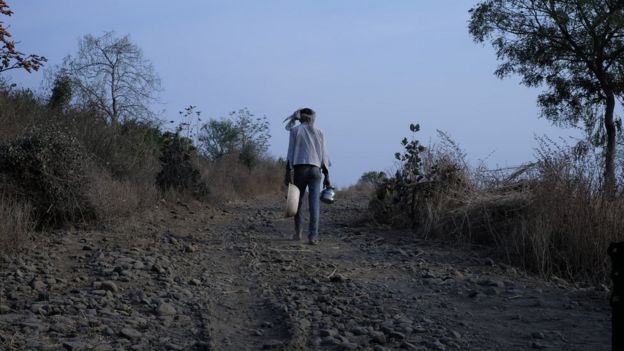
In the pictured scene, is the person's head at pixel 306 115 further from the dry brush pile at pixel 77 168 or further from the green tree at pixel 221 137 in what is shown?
the green tree at pixel 221 137

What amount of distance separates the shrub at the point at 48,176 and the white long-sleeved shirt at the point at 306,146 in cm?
299

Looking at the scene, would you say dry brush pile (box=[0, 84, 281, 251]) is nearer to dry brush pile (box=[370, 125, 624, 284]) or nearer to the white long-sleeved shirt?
the white long-sleeved shirt

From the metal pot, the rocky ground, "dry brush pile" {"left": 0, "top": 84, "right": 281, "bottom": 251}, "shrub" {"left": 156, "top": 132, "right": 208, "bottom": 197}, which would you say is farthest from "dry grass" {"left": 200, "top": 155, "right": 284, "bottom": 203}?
the rocky ground

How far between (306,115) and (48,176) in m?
3.76

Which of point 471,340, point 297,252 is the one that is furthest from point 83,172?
point 471,340

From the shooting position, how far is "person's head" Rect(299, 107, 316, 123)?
9.87m

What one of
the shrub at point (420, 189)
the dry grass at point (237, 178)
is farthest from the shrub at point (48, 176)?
the dry grass at point (237, 178)

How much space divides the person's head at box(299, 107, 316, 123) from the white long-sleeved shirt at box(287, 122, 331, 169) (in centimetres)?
8

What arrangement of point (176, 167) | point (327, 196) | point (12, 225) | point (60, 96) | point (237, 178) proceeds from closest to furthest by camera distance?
point (12, 225) → point (327, 196) → point (60, 96) → point (176, 167) → point (237, 178)

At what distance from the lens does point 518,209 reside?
358 inches

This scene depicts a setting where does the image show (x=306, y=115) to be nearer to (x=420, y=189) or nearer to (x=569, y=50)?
(x=420, y=189)

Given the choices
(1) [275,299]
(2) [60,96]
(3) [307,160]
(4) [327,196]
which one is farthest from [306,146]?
(2) [60,96]

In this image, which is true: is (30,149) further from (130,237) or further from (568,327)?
(568,327)

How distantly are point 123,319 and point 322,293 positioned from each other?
201cm
